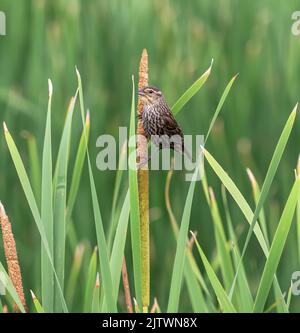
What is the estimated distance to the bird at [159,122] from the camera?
1271 millimetres

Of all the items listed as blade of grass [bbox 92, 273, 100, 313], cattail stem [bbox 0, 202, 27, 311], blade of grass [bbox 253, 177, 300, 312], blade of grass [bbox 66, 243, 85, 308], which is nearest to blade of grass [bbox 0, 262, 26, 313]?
cattail stem [bbox 0, 202, 27, 311]

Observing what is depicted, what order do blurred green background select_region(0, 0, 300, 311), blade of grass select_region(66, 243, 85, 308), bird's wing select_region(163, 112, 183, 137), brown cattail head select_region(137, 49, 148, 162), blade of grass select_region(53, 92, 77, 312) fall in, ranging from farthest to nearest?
blurred green background select_region(0, 0, 300, 311)
blade of grass select_region(66, 243, 85, 308)
bird's wing select_region(163, 112, 183, 137)
blade of grass select_region(53, 92, 77, 312)
brown cattail head select_region(137, 49, 148, 162)

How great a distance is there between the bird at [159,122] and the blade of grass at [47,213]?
183 mm

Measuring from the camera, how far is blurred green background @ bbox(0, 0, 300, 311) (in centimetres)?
245

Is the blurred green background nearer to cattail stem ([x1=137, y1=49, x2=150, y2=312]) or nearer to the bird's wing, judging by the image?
the bird's wing

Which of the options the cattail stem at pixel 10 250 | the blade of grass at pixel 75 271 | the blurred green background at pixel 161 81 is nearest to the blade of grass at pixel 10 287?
the cattail stem at pixel 10 250

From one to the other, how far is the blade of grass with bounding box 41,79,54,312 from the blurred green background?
3.84 ft

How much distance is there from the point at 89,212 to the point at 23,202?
0.22 meters

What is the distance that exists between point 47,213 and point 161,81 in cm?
141

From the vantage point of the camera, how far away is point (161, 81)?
2.51 metres

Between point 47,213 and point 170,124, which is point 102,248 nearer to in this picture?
point 47,213

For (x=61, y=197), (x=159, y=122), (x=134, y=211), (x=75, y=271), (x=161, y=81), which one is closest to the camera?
(x=134, y=211)

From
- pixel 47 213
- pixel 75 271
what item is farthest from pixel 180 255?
pixel 75 271
